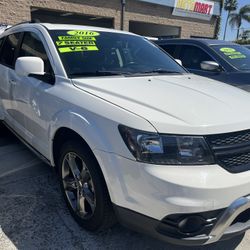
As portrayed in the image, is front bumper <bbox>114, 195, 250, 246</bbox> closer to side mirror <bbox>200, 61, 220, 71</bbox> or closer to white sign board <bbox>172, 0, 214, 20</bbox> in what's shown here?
side mirror <bbox>200, 61, 220, 71</bbox>

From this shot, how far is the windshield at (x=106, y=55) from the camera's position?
10.4 ft

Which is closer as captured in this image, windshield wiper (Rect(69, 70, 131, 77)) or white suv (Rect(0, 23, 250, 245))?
white suv (Rect(0, 23, 250, 245))

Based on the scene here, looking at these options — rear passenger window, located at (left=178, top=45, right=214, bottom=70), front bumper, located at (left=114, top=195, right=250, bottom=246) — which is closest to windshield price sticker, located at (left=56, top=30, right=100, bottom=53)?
front bumper, located at (left=114, top=195, right=250, bottom=246)

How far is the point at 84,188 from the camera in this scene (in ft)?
8.98

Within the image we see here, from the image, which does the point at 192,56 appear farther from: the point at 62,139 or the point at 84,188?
the point at 84,188

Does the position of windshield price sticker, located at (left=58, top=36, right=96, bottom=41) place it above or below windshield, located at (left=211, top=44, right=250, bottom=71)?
above

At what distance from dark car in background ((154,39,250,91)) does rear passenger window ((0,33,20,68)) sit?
2848 millimetres

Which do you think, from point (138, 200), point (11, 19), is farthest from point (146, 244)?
point (11, 19)

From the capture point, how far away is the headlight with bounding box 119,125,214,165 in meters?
2.12

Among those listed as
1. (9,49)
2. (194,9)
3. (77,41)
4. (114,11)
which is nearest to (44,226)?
(77,41)

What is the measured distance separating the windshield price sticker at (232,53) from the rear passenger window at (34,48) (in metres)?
3.50

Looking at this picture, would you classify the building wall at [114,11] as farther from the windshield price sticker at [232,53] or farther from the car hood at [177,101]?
the car hood at [177,101]

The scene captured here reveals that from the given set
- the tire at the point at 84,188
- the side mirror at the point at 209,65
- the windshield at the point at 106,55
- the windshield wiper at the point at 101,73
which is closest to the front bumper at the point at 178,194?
the tire at the point at 84,188

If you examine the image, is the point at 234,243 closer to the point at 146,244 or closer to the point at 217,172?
the point at 146,244
